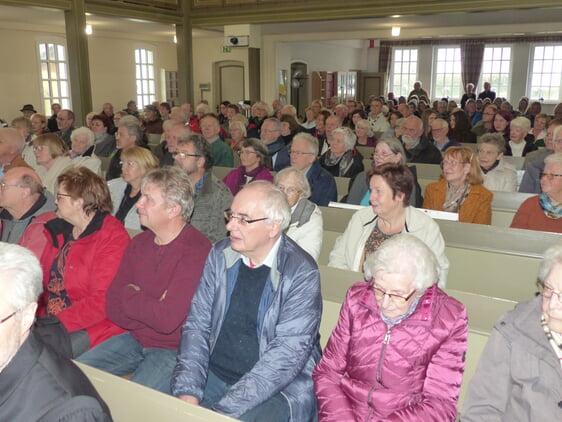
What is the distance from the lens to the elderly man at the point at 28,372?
44.5 inches

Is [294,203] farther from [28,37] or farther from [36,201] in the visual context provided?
[28,37]

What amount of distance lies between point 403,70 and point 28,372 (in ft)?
65.2

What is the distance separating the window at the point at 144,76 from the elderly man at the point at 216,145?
34.1ft

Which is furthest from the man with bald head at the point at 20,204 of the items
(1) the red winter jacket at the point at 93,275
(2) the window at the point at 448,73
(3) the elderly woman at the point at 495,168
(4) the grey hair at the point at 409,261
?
(2) the window at the point at 448,73

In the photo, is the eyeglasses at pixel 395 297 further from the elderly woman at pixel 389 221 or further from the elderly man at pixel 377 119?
the elderly man at pixel 377 119

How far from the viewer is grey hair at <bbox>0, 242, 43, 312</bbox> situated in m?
1.22

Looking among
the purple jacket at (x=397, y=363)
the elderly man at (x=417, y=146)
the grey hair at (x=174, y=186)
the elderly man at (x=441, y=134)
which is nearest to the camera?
the purple jacket at (x=397, y=363)

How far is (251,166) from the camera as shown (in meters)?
4.45

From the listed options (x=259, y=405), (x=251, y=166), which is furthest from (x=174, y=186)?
(x=251, y=166)

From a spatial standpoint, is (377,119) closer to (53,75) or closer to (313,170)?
(313,170)

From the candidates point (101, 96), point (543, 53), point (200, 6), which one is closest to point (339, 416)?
point (200, 6)

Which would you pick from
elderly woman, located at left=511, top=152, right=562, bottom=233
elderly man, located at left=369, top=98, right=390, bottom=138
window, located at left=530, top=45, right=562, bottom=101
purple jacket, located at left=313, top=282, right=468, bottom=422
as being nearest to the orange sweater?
elderly woman, located at left=511, top=152, right=562, bottom=233

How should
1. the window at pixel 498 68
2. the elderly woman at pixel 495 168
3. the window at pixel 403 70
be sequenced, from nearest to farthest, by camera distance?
the elderly woman at pixel 495 168 → the window at pixel 498 68 → the window at pixel 403 70

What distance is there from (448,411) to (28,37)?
13.4m
